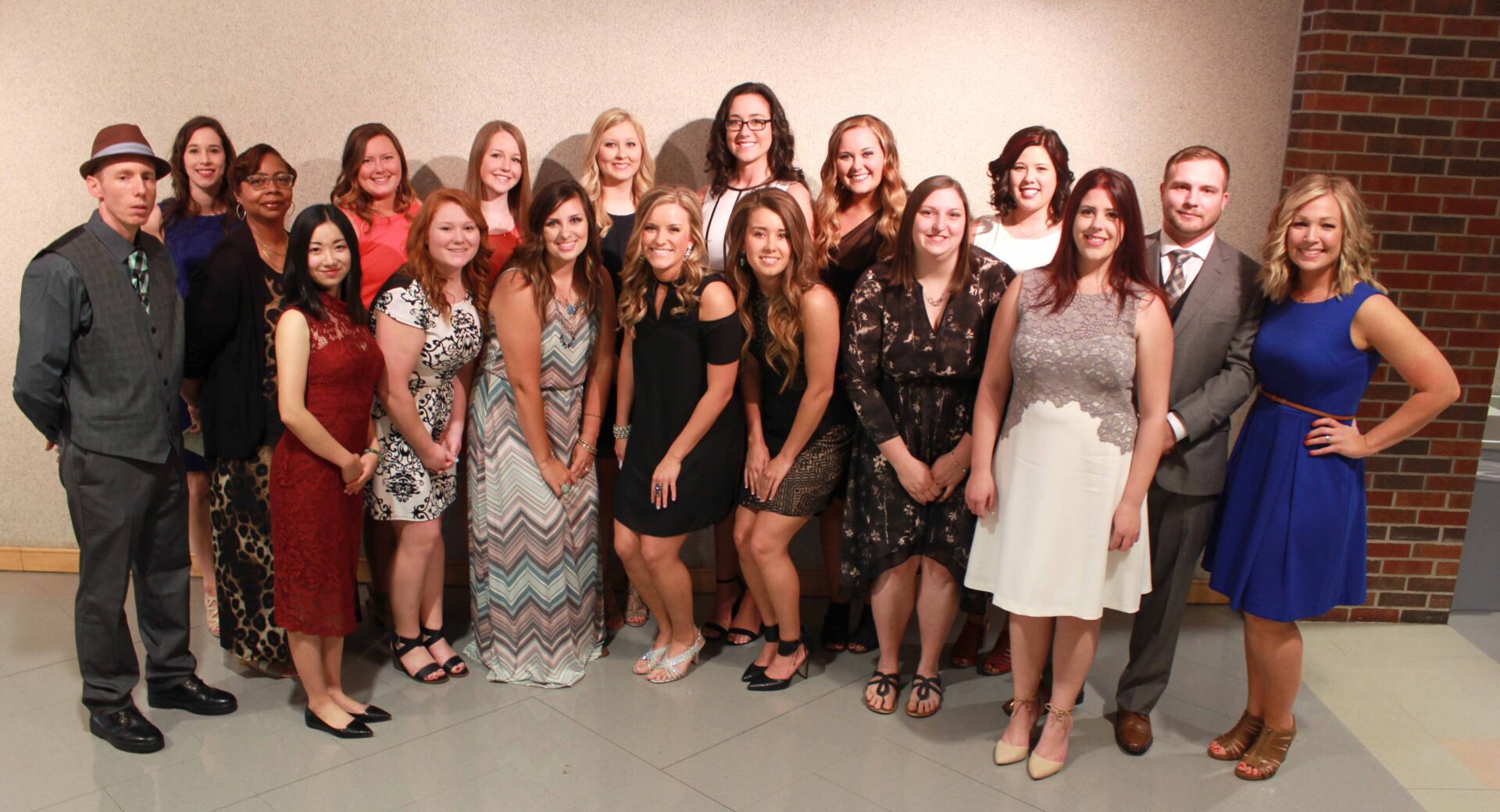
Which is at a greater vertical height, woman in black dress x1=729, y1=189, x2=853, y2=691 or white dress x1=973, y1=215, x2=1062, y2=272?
white dress x1=973, y1=215, x2=1062, y2=272

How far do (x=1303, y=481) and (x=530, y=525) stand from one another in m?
2.41

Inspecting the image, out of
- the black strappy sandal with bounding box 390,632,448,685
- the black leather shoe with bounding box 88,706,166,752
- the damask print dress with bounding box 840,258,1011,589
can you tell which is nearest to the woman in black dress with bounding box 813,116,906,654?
the damask print dress with bounding box 840,258,1011,589

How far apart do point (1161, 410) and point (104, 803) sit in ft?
10.3

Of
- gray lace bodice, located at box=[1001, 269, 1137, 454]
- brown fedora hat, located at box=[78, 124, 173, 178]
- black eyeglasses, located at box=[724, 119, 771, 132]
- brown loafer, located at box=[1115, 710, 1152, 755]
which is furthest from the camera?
black eyeglasses, located at box=[724, 119, 771, 132]

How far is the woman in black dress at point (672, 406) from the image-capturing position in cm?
326

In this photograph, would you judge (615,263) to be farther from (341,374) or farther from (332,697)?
(332,697)

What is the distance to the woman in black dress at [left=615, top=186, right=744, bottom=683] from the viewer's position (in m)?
3.26

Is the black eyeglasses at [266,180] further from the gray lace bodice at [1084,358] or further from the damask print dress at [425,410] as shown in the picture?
the gray lace bodice at [1084,358]

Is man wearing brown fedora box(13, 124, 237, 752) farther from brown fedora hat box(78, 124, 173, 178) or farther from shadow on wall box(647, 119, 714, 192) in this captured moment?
shadow on wall box(647, 119, 714, 192)

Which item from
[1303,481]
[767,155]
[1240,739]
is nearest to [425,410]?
[767,155]

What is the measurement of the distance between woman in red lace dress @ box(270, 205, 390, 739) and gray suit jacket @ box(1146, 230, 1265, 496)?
2360 millimetres

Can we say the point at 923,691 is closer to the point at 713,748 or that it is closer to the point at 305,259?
the point at 713,748

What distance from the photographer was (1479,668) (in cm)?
396

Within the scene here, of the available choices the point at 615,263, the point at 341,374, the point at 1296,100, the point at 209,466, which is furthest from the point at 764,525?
the point at 1296,100
